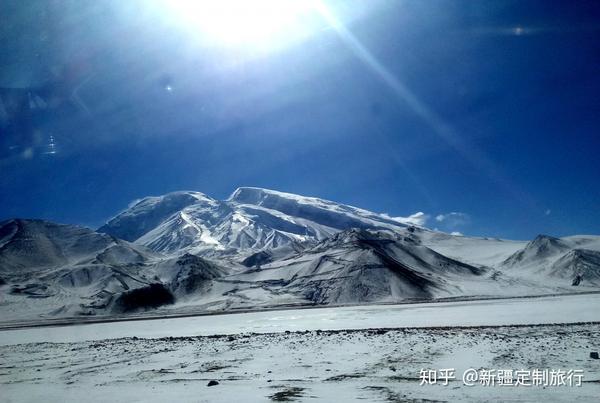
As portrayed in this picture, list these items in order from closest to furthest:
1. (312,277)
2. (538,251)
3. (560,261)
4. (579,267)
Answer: (312,277)
(579,267)
(560,261)
(538,251)

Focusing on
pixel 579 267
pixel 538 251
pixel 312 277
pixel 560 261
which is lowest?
pixel 312 277

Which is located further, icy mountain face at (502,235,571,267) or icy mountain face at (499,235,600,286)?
icy mountain face at (502,235,571,267)

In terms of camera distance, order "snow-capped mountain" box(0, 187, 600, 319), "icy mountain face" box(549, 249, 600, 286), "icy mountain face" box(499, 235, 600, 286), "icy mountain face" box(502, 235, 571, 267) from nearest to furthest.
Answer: "snow-capped mountain" box(0, 187, 600, 319) → "icy mountain face" box(549, 249, 600, 286) → "icy mountain face" box(499, 235, 600, 286) → "icy mountain face" box(502, 235, 571, 267)

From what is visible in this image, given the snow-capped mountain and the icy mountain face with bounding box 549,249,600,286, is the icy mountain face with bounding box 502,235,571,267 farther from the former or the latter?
the icy mountain face with bounding box 549,249,600,286

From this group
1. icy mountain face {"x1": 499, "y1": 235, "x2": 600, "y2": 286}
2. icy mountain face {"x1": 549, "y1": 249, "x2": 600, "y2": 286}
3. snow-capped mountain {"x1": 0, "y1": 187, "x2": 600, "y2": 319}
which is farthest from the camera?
icy mountain face {"x1": 499, "y1": 235, "x2": 600, "y2": 286}

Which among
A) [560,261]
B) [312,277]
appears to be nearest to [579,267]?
[560,261]

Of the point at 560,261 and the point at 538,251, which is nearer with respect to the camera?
the point at 560,261

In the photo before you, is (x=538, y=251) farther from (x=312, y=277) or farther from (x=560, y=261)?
(x=312, y=277)

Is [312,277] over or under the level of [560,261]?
under

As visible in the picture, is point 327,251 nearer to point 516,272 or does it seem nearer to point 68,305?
point 516,272

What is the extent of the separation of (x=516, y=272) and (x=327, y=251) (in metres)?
56.1

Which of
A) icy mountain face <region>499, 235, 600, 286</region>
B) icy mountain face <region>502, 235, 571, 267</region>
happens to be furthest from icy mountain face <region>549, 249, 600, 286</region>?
icy mountain face <region>502, 235, 571, 267</region>

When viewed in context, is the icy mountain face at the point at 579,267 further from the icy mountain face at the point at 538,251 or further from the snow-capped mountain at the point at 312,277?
the icy mountain face at the point at 538,251

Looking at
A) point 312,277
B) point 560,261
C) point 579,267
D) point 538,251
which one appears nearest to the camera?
point 312,277
